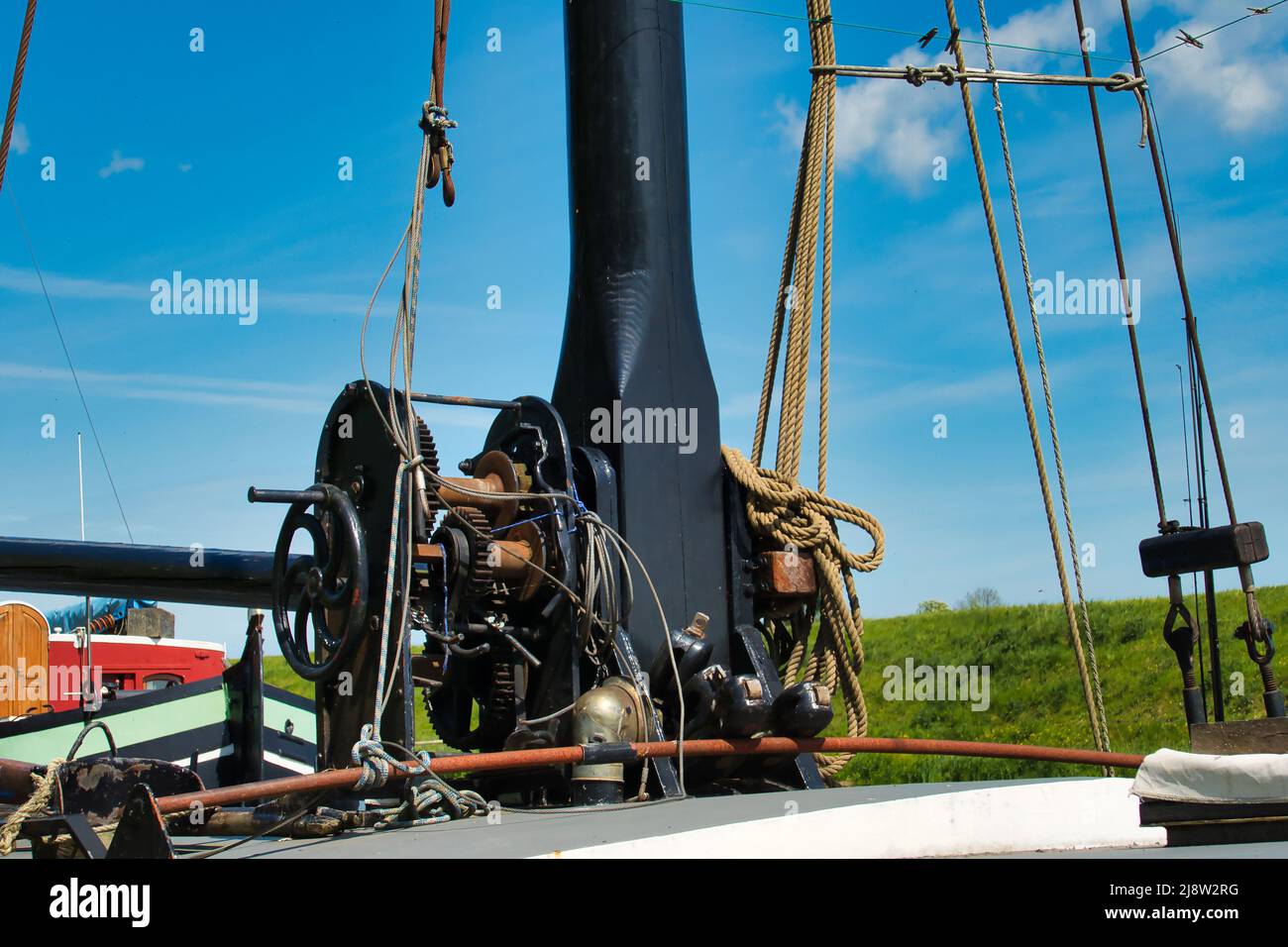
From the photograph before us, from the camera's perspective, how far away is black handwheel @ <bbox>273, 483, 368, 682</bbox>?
3846mm

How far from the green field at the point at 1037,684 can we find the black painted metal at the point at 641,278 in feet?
23.3

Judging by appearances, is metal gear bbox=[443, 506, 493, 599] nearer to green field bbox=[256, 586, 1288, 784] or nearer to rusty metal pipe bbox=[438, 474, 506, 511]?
rusty metal pipe bbox=[438, 474, 506, 511]

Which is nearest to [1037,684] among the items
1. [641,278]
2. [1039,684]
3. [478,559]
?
[1039,684]

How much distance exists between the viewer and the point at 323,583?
398 cm

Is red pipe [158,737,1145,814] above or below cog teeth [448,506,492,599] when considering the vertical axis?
below

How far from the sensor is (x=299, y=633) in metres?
4.17

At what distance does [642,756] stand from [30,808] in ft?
5.24

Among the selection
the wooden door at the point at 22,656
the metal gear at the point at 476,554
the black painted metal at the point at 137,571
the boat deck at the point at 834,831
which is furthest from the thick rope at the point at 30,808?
the wooden door at the point at 22,656

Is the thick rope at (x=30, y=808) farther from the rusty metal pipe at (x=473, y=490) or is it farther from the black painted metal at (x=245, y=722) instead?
the black painted metal at (x=245, y=722)

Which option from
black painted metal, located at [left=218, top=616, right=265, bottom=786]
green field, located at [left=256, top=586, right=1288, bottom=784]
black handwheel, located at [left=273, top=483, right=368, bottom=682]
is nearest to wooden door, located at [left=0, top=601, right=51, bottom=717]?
green field, located at [left=256, top=586, right=1288, bottom=784]

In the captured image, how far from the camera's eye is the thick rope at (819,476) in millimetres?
4523

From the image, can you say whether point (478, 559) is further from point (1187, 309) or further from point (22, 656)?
point (22, 656)

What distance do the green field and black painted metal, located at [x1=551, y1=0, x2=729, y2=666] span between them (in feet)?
23.3
